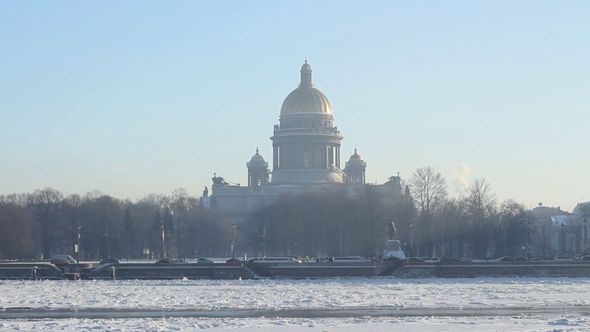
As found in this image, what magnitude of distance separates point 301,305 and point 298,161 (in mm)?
145652

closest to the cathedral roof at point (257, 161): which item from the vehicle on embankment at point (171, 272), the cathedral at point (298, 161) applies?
the cathedral at point (298, 161)

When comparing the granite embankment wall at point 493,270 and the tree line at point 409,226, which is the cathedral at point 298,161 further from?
the granite embankment wall at point 493,270

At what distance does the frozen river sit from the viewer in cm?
3594

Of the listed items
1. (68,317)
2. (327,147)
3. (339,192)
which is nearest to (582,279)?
(68,317)

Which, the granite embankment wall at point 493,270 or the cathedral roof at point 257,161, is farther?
the cathedral roof at point 257,161

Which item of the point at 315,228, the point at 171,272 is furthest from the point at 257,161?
the point at 171,272

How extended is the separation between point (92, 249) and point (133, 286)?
196ft

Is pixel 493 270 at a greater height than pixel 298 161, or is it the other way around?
pixel 298 161

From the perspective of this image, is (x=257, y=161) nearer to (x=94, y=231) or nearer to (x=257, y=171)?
(x=257, y=171)

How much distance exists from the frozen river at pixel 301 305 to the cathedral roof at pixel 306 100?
427 feet

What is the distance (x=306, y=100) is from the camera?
191125 mm

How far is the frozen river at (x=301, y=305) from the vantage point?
35938 millimetres

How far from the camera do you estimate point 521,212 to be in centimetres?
11919

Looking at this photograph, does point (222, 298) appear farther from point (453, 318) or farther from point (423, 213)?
point (423, 213)
